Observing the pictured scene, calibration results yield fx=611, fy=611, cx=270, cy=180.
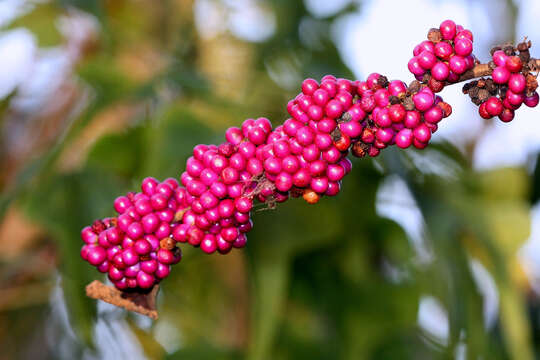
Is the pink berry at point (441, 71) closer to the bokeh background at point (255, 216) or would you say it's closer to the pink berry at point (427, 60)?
the pink berry at point (427, 60)

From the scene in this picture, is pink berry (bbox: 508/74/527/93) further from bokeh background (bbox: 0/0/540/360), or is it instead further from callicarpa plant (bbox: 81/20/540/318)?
bokeh background (bbox: 0/0/540/360)

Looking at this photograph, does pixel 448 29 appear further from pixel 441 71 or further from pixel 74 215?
pixel 74 215

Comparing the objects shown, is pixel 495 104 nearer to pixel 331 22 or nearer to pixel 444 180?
pixel 444 180

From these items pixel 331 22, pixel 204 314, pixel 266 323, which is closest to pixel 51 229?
pixel 266 323

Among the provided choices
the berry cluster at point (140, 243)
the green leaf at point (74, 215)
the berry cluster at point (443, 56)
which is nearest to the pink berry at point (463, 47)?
the berry cluster at point (443, 56)

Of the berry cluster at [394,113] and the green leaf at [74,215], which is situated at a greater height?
the berry cluster at [394,113]

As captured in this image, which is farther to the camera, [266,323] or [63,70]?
[63,70]
